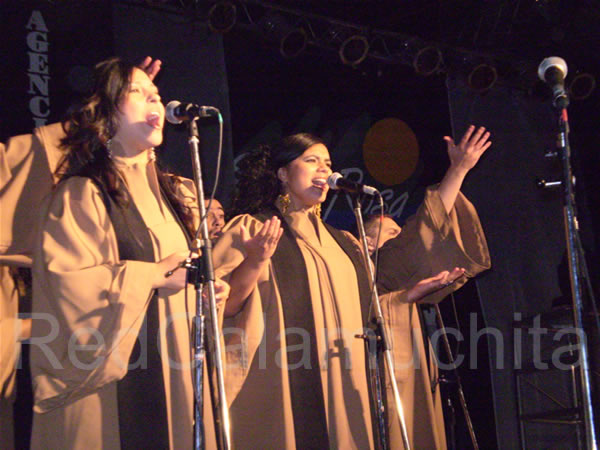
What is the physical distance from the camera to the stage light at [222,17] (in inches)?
199

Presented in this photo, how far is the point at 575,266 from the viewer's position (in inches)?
115

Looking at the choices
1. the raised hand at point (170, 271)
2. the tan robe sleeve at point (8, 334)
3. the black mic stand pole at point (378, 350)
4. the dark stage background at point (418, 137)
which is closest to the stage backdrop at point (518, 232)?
the dark stage background at point (418, 137)

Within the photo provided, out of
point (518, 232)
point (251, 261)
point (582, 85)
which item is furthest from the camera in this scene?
point (518, 232)

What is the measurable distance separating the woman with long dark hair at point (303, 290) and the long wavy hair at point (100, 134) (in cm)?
51

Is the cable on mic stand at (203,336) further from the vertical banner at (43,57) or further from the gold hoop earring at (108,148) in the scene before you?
the vertical banner at (43,57)

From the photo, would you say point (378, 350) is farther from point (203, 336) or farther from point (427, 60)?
point (427, 60)

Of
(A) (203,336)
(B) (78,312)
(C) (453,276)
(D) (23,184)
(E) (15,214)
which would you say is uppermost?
(D) (23,184)

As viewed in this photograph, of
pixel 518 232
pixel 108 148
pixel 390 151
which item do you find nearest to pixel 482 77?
pixel 390 151

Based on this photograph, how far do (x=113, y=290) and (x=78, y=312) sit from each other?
13 centimetres

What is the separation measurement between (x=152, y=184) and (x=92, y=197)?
304mm

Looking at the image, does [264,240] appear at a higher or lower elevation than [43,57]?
lower

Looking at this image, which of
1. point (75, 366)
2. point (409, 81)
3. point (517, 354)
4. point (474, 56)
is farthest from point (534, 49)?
point (75, 366)

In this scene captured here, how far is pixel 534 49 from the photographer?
659 centimetres

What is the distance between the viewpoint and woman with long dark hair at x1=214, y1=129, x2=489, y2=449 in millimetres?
3271
